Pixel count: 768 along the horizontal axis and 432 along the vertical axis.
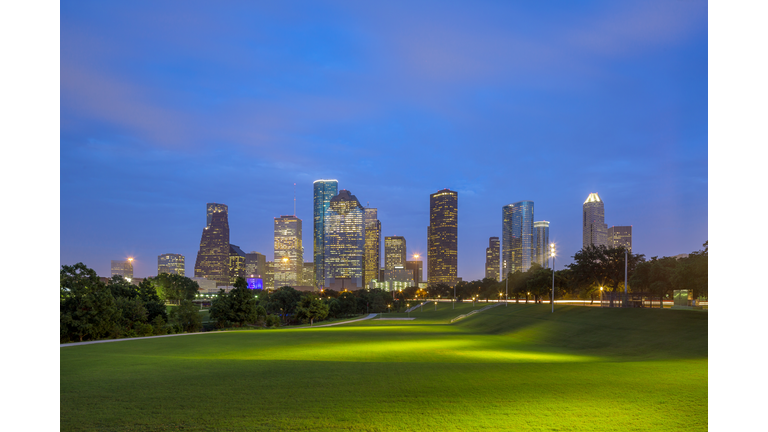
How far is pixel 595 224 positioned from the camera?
134 m

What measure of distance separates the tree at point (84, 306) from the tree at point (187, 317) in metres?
8.97

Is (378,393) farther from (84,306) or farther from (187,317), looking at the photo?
(187,317)

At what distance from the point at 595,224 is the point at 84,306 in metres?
138

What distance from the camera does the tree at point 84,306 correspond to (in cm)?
2948

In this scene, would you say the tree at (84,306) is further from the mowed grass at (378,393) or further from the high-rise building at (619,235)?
the high-rise building at (619,235)

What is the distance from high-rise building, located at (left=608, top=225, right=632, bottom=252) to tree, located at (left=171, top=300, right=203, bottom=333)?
124 meters

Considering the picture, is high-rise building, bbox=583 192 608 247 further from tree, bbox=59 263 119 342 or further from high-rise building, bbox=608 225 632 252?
tree, bbox=59 263 119 342

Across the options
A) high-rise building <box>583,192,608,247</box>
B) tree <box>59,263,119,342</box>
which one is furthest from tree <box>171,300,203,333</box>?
high-rise building <box>583,192,608,247</box>

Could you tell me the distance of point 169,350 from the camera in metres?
22.2

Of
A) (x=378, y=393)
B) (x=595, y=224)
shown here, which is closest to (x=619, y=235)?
(x=595, y=224)

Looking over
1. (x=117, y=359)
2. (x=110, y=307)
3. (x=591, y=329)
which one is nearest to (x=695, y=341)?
(x=591, y=329)
